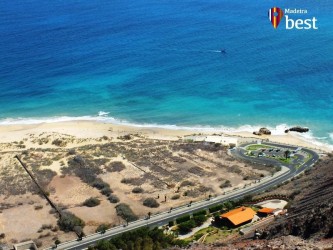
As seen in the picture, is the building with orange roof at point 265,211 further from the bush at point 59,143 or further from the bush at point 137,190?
the bush at point 59,143

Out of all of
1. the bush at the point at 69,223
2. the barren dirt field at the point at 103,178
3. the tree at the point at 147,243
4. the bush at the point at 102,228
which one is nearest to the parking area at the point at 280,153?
the barren dirt field at the point at 103,178

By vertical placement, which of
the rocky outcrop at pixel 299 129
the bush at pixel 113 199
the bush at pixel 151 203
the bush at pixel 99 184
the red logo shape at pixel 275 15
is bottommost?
the bush at pixel 151 203

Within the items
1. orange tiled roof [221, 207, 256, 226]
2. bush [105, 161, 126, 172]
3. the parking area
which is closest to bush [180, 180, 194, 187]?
bush [105, 161, 126, 172]

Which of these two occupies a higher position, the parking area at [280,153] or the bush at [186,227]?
the parking area at [280,153]

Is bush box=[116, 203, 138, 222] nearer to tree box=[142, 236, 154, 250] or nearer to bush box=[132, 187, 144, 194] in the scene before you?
bush box=[132, 187, 144, 194]

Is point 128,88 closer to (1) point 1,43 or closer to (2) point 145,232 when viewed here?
(1) point 1,43

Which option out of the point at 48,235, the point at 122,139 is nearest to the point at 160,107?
the point at 122,139
